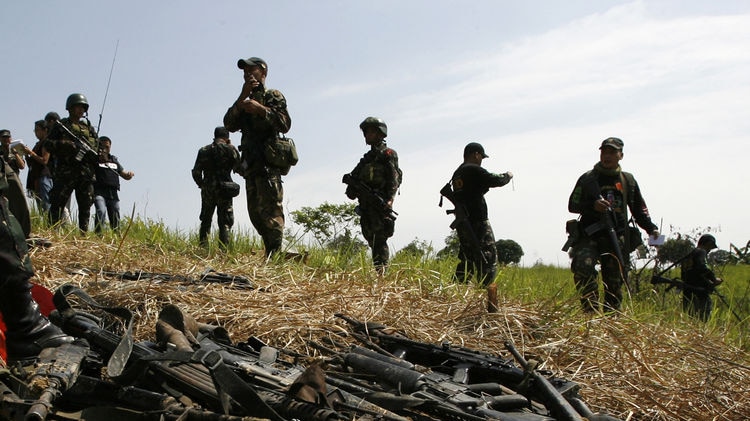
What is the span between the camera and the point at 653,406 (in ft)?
11.4

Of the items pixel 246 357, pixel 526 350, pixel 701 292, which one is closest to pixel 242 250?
pixel 526 350

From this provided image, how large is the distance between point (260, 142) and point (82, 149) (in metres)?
2.91

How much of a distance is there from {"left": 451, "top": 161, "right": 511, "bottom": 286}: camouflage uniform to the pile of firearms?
4377 millimetres

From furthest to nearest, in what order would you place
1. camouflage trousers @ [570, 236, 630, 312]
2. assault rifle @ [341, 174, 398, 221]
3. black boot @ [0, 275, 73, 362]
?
assault rifle @ [341, 174, 398, 221] < camouflage trousers @ [570, 236, 630, 312] < black boot @ [0, 275, 73, 362]

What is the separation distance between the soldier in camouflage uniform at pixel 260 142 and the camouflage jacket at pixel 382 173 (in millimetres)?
1438

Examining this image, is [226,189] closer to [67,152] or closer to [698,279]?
[67,152]

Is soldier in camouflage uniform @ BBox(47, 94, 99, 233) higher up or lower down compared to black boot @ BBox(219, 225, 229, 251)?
higher up

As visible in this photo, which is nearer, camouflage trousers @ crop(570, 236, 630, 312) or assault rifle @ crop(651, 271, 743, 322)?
camouflage trousers @ crop(570, 236, 630, 312)

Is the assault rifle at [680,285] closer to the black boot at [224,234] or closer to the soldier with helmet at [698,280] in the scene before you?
the soldier with helmet at [698,280]

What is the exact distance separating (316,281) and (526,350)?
180 cm

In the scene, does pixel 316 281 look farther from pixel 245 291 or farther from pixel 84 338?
pixel 84 338

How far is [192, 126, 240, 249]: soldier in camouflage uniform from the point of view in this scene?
9305 mm

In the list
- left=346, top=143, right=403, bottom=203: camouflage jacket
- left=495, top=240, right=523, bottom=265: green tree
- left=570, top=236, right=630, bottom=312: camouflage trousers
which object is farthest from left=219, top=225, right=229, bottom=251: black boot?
left=495, top=240, right=523, bottom=265: green tree

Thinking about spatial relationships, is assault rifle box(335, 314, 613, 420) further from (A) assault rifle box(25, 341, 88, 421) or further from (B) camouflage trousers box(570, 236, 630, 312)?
(B) camouflage trousers box(570, 236, 630, 312)
